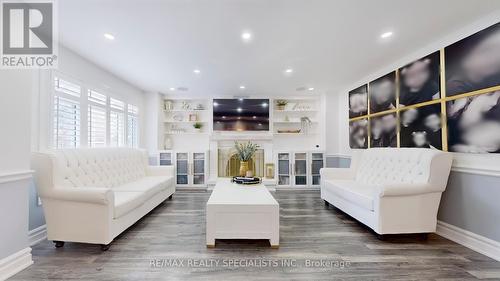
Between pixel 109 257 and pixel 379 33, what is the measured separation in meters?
3.86

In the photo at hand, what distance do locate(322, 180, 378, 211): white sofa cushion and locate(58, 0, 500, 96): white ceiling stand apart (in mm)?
1918

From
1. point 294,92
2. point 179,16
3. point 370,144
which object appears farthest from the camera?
point 294,92

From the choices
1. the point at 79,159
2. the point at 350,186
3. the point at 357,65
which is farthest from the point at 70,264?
the point at 357,65

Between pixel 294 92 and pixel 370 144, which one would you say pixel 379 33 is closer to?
pixel 370 144

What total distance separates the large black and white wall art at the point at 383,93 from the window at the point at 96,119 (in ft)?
16.3

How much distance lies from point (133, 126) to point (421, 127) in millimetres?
5492

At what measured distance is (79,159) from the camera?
2.75 meters

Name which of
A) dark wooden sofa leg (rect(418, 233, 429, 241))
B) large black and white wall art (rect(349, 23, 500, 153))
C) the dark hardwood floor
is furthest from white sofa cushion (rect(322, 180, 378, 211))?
large black and white wall art (rect(349, 23, 500, 153))

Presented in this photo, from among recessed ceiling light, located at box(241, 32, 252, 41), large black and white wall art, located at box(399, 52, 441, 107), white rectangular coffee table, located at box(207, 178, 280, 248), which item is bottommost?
white rectangular coffee table, located at box(207, 178, 280, 248)

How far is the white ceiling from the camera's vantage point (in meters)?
2.08

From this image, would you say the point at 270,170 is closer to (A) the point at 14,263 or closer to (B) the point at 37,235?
(B) the point at 37,235

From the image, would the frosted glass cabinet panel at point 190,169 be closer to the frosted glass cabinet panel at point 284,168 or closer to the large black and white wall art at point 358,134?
the frosted glass cabinet panel at point 284,168

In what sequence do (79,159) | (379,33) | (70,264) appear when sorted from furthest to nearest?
Result: (79,159) < (379,33) < (70,264)

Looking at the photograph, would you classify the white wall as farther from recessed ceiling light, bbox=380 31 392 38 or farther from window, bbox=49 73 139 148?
recessed ceiling light, bbox=380 31 392 38
